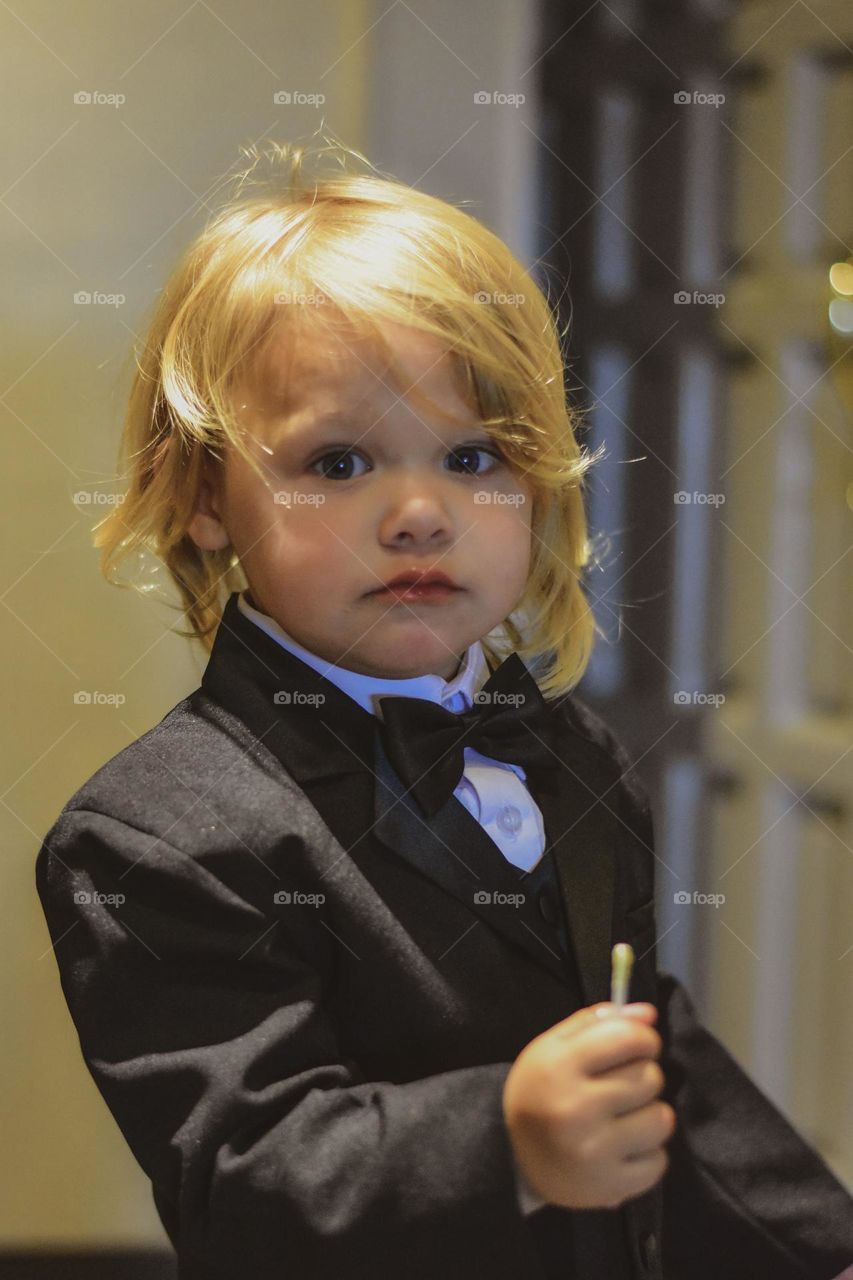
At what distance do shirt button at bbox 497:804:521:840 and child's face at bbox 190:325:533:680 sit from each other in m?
0.10

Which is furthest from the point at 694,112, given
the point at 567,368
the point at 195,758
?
the point at 195,758

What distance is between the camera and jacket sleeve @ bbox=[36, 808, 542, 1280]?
62 centimetres

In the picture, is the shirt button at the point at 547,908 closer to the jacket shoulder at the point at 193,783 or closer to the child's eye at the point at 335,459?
the jacket shoulder at the point at 193,783

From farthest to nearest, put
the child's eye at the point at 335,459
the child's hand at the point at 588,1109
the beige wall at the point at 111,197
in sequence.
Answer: the beige wall at the point at 111,197
the child's eye at the point at 335,459
the child's hand at the point at 588,1109

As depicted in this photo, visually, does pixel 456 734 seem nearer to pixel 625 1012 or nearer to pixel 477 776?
pixel 477 776

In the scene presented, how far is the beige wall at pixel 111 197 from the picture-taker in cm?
84

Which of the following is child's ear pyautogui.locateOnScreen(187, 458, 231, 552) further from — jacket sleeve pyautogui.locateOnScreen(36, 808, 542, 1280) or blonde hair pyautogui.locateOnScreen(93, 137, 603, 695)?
jacket sleeve pyautogui.locateOnScreen(36, 808, 542, 1280)

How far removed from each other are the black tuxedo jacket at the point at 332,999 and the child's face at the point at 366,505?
0.04 metres

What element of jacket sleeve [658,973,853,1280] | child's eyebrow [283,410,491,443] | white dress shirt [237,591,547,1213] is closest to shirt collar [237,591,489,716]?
white dress shirt [237,591,547,1213]

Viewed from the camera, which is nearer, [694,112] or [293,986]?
[293,986]

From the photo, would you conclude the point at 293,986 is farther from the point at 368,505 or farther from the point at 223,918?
the point at 368,505

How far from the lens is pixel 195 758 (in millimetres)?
721

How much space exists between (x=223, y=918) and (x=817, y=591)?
48 centimetres

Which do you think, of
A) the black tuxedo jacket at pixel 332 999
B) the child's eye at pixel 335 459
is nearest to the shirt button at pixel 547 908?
the black tuxedo jacket at pixel 332 999
